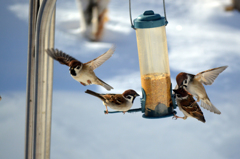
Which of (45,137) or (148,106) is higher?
(148,106)

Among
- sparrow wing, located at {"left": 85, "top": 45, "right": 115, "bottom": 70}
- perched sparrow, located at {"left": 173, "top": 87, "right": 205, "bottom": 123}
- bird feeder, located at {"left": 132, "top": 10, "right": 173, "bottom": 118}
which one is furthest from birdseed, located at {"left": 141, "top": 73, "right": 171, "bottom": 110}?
sparrow wing, located at {"left": 85, "top": 45, "right": 115, "bottom": 70}

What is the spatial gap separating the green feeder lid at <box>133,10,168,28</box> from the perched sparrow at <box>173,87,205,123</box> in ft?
0.96

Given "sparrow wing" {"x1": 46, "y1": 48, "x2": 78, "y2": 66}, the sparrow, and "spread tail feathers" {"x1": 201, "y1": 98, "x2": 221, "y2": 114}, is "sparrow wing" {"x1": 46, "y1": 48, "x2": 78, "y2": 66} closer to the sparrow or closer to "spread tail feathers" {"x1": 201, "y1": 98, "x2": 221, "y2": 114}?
the sparrow

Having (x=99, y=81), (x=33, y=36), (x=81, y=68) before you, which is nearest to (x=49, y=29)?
(x=33, y=36)

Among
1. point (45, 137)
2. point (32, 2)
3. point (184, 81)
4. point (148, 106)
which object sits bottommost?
point (45, 137)

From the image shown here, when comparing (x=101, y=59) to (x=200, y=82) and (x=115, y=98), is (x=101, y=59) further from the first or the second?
(x=200, y=82)

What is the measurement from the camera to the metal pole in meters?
0.99

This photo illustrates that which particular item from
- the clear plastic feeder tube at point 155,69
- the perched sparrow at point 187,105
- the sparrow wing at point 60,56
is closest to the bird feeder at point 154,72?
the clear plastic feeder tube at point 155,69

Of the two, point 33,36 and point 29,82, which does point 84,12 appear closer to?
point 33,36

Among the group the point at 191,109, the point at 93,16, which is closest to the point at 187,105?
the point at 191,109

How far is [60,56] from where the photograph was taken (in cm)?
110

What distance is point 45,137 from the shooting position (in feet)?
3.49

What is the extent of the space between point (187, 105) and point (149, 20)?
0.40 metres

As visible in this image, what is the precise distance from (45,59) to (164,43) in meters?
0.55
